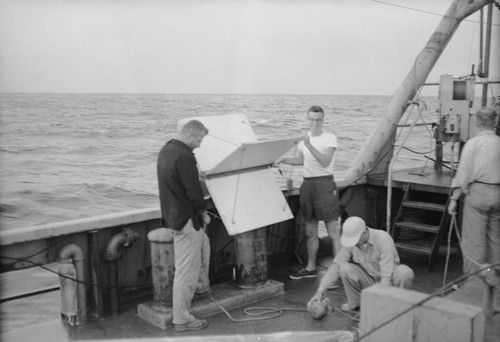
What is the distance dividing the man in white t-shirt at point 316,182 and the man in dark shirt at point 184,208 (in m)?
1.61

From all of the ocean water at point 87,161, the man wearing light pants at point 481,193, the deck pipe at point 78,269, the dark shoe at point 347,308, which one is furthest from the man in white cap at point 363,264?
the ocean water at point 87,161

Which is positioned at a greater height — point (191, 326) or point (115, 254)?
point (115, 254)

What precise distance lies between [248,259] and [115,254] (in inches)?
52.6

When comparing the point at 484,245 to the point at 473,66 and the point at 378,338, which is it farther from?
the point at 473,66

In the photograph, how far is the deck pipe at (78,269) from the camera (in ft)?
16.8

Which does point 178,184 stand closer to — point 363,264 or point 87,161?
point 363,264

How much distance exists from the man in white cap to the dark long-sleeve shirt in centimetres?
124

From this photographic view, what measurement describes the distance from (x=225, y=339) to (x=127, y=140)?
3158 cm

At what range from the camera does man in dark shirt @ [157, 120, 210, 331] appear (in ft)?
15.9

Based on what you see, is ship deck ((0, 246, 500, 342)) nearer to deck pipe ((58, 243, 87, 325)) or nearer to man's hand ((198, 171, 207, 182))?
deck pipe ((58, 243, 87, 325))

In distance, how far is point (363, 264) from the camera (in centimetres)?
516

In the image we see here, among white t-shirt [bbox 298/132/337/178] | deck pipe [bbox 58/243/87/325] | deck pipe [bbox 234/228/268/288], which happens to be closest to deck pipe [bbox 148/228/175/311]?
deck pipe [bbox 58/243/87/325]

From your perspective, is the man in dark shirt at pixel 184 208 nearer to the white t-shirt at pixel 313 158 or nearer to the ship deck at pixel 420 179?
the white t-shirt at pixel 313 158

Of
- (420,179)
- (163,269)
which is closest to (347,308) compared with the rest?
(163,269)
